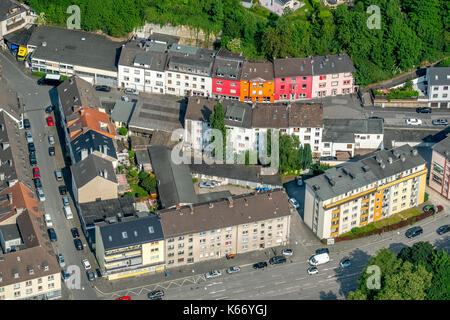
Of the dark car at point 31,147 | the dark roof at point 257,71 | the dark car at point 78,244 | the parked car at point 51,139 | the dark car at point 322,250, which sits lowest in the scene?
the dark car at point 322,250

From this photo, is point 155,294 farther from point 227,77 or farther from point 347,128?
point 227,77

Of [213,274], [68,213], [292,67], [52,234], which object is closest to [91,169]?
[68,213]

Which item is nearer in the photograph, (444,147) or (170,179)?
(170,179)

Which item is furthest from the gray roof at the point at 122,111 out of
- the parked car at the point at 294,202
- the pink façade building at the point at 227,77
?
the parked car at the point at 294,202

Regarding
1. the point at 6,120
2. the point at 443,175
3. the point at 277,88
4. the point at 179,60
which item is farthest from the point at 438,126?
the point at 6,120

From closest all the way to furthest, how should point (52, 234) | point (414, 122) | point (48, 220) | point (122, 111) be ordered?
point (52, 234), point (48, 220), point (122, 111), point (414, 122)

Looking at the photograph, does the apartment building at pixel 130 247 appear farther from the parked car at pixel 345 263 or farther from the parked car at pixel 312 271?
the parked car at pixel 345 263

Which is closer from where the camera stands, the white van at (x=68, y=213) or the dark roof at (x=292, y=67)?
the white van at (x=68, y=213)
